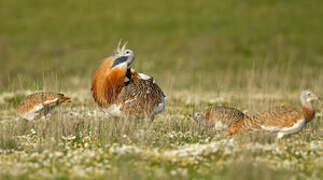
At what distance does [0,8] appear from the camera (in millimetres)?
43312

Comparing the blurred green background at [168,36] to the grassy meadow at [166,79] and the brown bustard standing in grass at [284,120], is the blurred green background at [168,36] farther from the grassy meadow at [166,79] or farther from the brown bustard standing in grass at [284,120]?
the brown bustard standing in grass at [284,120]

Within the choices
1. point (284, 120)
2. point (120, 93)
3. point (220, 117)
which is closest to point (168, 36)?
point (220, 117)

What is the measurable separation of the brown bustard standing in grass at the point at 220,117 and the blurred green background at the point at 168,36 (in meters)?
12.9

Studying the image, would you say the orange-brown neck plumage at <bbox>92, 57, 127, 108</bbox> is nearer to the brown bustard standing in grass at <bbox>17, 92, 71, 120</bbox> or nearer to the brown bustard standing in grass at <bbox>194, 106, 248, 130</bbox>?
the brown bustard standing in grass at <bbox>17, 92, 71, 120</bbox>

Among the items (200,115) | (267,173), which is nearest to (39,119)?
(200,115)

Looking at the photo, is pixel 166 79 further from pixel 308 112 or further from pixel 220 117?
pixel 308 112

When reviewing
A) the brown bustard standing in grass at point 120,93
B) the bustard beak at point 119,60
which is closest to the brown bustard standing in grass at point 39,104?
the brown bustard standing in grass at point 120,93

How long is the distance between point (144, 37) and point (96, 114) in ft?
83.4

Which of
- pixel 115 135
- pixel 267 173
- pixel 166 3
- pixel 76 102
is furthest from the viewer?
pixel 166 3

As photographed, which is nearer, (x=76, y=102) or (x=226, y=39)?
(x=76, y=102)

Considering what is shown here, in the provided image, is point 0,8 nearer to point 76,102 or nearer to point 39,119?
point 76,102

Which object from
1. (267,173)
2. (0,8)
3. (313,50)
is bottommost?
(267,173)

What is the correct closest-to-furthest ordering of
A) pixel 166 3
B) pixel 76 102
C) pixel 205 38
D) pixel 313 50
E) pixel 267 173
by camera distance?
pixel 267 173 → pixel 76 102 → pixel 313 50 → pixel 205 38 → pixel 166 3

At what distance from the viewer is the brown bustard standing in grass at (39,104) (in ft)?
37.9
